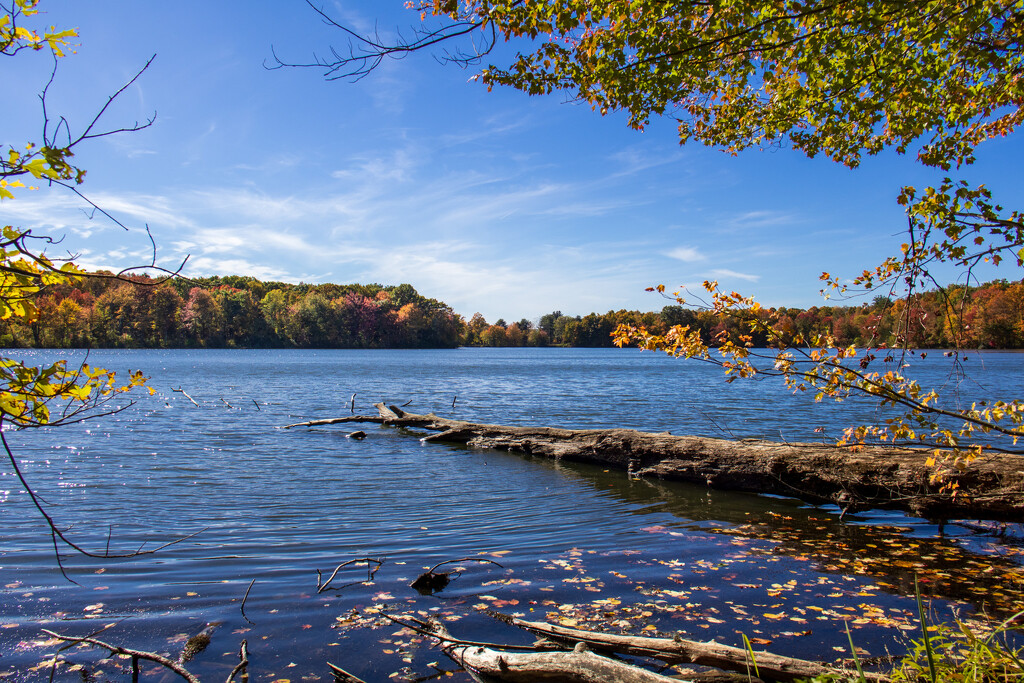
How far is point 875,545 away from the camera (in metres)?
7.80

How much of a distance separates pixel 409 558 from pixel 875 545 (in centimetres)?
625

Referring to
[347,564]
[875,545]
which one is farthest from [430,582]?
[875,545]

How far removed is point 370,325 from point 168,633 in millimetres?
144099

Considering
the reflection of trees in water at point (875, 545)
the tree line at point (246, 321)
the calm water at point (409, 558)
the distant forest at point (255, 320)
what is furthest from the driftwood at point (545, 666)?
the tree line at point (246, 321)

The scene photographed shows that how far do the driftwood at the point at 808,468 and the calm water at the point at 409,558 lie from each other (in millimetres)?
357

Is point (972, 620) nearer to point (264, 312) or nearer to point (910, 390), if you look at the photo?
point (910, 390)

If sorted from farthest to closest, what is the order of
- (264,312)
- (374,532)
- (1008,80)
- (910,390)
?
(264,312), (374,532), (1008,80), (910,390)

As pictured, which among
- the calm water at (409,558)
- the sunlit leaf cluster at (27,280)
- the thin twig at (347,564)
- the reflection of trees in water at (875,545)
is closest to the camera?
the sunlit leaf cluster at (27,280)

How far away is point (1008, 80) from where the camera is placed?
6.66m

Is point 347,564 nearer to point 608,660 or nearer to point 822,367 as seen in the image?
point 608,660

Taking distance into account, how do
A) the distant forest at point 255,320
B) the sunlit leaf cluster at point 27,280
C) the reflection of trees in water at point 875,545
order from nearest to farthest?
the sunlit leaf cluster at point 27,280, the reflection of trees in water at point 875,545, the distant forest at point 255,320

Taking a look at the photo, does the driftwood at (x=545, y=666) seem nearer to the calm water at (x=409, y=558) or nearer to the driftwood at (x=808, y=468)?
the calm water at (x=409, y=558)

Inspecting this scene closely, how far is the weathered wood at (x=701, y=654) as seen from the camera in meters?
3.76

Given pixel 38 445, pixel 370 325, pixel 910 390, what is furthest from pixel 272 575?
pixel 370 325
